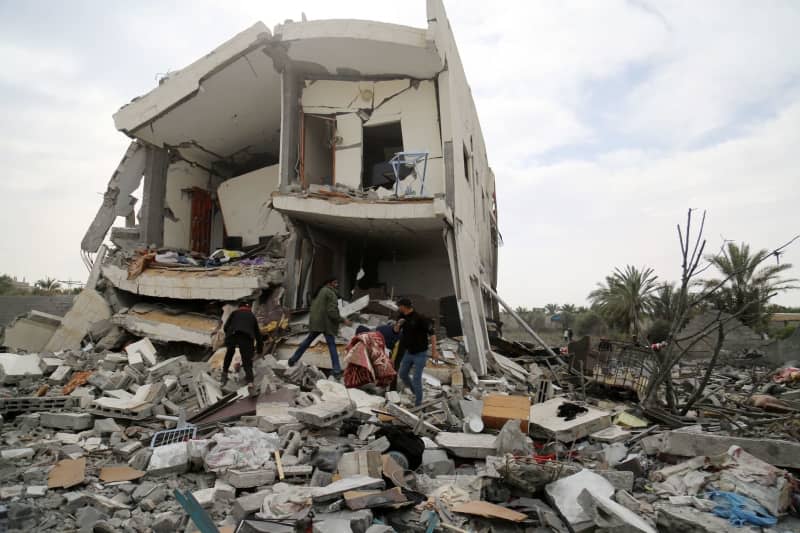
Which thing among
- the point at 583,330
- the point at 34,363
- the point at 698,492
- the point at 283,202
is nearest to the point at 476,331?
the point at 283,202

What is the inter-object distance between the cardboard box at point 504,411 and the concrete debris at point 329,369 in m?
0.04

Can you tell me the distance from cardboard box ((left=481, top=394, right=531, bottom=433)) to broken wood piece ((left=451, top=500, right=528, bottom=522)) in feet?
5.78

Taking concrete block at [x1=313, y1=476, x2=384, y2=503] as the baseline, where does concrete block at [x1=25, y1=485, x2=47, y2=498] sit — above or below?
below

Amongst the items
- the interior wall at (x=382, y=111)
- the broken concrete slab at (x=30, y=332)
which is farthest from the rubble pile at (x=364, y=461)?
the interior wall at (x=382, y=111)

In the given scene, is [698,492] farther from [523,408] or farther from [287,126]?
[287,126]

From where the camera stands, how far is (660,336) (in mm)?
19531

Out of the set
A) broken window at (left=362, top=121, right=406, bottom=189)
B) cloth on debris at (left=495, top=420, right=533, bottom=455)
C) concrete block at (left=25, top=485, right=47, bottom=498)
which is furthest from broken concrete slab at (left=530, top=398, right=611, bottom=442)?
broken window at (left=362, top=121, right=406, bottom=189)

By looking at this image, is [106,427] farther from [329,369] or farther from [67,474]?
[329,369]

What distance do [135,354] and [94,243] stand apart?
171 inches

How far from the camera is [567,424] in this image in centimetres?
542

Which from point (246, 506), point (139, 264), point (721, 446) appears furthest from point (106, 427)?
point (721, 446)

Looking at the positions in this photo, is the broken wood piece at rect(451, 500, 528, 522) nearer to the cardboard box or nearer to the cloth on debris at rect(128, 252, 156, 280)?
the cardboard box

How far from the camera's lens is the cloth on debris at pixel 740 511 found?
3398mm

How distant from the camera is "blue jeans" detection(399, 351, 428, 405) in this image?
20.9 ft
